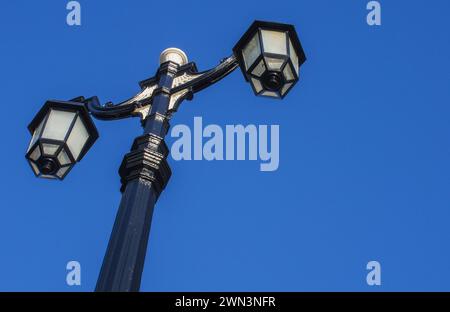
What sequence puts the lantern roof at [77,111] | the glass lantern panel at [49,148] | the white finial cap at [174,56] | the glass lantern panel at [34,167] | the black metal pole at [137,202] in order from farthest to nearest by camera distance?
1. the white finial cap at [174,56]
2. the lantern roof at [77,111]
3. the glass lantern panel at [34,167]
4. the glass lantern panel at [49,148]
5. the black metal pole at [137,202]

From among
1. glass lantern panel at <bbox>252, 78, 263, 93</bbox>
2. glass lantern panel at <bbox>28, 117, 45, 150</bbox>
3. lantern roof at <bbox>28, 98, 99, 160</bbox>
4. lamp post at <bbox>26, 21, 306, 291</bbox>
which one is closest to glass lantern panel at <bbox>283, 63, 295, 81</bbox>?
lamp post at <bbox>26, 21, 306, 291</bbox>

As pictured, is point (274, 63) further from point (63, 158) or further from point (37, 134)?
point (37, 134)

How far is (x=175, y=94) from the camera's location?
7496 millimetres

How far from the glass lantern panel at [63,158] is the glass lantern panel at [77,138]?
7cm

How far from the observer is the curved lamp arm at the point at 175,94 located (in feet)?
24.6

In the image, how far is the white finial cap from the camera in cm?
825

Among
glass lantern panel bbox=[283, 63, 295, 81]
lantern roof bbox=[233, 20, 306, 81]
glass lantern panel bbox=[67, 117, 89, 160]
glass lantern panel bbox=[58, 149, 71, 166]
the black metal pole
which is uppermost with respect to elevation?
lantern roof bbox=[233, 20, 306, 81]

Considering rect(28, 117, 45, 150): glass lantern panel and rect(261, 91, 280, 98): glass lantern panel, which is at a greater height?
rect(261, 91, 280, 98): glass lantern panel

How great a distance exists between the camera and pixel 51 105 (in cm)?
688

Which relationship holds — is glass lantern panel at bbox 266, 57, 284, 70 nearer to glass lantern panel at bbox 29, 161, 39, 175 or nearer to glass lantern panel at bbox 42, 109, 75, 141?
glass lantern panel at bbox 42, 109, 75, 141

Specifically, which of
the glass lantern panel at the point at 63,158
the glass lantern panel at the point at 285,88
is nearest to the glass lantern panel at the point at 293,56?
the glass lantern panel at the point at 285,88

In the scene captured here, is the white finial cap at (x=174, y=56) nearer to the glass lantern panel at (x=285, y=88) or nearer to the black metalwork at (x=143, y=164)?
the black metalwork at (x=143, y=164)
